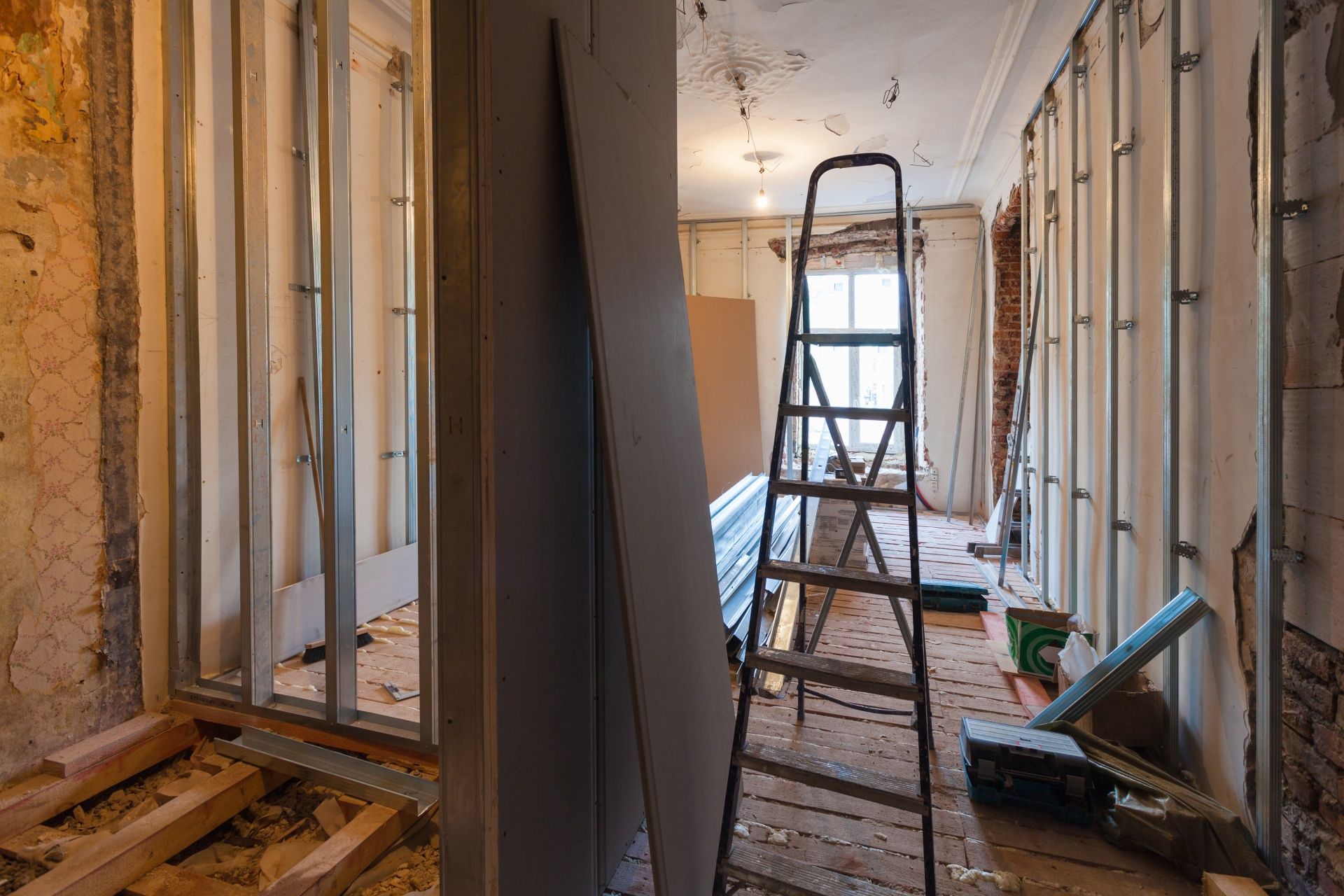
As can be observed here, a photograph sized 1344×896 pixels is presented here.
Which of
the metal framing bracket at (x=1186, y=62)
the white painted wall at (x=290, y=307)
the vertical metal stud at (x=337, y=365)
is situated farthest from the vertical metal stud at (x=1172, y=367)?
the white painted wall at (x=290, y=307)

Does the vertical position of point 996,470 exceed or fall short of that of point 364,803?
it exceeds it

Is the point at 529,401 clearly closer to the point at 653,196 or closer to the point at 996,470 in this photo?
the point at 653,196

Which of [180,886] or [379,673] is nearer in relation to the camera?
[180,886]

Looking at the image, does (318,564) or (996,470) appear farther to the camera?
(996,470)

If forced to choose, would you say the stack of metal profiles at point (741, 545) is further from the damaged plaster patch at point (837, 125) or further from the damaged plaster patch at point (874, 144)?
the damaged plaster patch at point (874, 144)

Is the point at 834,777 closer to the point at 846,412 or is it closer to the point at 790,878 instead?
the point at 790,878

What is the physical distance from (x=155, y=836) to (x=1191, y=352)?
3.16 m

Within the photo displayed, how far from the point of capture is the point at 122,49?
6.40ft

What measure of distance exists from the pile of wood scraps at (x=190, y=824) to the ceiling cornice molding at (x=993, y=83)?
412 centimetres

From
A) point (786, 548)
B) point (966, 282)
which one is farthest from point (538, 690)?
point (966, 282)

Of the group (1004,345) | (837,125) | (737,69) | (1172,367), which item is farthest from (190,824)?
(1004,345)

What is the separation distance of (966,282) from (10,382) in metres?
6.72

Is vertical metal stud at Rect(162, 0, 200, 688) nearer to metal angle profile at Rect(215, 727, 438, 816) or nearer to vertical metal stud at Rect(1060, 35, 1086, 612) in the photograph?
metal angle profile at Rect(215, 727, 438, 816)

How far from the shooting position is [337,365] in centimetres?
194
